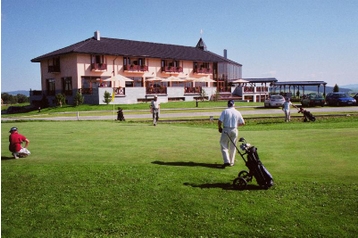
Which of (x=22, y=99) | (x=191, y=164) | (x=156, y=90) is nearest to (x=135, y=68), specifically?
(x=156, y=90)

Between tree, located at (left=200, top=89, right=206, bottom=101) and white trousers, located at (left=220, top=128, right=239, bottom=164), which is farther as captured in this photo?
tree, located at (left=200, top=89, right=206, bottom=101)

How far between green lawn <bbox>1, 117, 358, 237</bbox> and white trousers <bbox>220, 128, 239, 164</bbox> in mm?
431

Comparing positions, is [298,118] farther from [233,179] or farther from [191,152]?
[233,179]

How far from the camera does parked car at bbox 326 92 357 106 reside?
136ft

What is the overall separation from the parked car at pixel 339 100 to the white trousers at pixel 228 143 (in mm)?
36045

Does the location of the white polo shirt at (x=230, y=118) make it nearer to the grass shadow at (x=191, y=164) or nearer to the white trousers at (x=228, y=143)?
the white trousers at (x=228, y=143)

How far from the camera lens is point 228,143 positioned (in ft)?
35.3

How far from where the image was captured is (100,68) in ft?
175

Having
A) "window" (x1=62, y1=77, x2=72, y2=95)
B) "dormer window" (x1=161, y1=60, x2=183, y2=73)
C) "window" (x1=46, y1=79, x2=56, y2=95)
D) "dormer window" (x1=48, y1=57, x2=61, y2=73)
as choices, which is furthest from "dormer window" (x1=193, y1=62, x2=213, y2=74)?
"window" (x1=46, y1=79, x2=56, y2=95)

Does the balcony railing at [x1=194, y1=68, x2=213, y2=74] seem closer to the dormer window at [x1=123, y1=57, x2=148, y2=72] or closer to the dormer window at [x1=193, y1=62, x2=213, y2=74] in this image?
the dormer window at [x1=193, y1=62, x2=213, y2=74]

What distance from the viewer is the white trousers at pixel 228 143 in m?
10.5

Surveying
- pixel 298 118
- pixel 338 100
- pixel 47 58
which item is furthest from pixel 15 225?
pixel 47 58

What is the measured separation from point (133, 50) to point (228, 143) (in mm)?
50583

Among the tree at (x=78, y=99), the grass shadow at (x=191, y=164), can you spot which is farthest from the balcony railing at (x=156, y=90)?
the grass shadow at (x=191, y=164)
